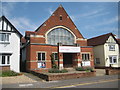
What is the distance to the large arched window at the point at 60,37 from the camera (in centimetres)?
2642

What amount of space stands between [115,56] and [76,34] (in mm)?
11920

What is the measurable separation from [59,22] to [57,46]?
6.05 metres

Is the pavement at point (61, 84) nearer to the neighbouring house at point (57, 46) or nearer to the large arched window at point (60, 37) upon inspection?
the neighbouring house at point (57, 46)

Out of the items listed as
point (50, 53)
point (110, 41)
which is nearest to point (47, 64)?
point (50, 53)

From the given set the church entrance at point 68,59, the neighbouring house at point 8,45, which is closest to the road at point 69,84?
the neighbouring house at point 8,45

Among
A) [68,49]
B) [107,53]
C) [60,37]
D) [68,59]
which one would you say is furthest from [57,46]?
[107,53]

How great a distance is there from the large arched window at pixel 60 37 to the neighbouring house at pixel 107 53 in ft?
26.6

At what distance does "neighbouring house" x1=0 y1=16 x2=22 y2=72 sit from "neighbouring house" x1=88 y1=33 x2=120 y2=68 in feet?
65.1

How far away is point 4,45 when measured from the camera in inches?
779

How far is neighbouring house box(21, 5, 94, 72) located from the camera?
22.4 m

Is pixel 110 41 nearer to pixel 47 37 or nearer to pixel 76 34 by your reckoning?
pixel 76 34

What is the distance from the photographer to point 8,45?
2011 centimetres

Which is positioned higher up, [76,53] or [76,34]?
[76,34]

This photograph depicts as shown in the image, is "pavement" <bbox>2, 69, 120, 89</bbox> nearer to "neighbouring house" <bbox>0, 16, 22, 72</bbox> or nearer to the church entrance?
"neighbouring house" <bbox>0, 16, 22, 72</bbox>
